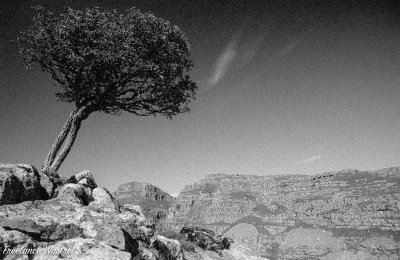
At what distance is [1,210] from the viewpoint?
6.77 meters

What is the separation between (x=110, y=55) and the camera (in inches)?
594

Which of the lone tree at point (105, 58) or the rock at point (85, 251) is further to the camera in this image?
the lone tree at point (105, 58)

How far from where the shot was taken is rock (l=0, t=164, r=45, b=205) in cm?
775

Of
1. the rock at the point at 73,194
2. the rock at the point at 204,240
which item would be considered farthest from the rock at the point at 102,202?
the rock at the point at 204,240

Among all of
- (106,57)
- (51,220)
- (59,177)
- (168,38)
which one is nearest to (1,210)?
(51,220)

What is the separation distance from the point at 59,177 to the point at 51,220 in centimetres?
613

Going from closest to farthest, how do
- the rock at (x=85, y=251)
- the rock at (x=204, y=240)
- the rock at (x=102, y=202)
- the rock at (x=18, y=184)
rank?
the rock at (x=85, y=251) < the rock at (x=18, y=184) < the rock at (x=102, y=202) < the rock at (x=204, y=240)

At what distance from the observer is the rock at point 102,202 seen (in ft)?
32.7

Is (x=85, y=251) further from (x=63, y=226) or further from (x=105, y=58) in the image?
(x=105, y=58)

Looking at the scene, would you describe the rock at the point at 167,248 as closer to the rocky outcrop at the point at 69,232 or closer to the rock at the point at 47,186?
the rocky outcrop at the point at 69,232

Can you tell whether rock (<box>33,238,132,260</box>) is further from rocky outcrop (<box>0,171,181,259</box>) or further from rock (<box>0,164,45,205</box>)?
rock (<box>0,164,45,205</box>)

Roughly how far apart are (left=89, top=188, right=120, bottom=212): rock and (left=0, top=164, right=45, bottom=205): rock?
6.81ft

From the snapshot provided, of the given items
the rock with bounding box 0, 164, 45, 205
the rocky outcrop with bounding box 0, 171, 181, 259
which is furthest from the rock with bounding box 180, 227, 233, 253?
the rock with bounding box 0, 164, 45, 205

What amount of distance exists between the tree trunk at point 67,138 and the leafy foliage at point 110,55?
2.80 ft
